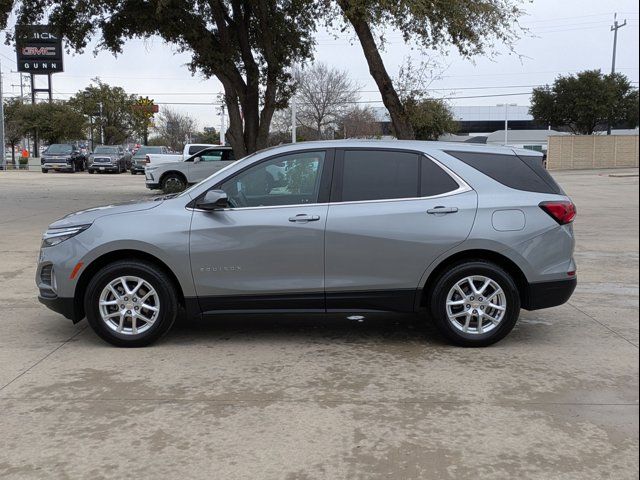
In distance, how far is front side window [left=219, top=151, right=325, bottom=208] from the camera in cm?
556

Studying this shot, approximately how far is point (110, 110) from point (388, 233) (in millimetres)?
70489

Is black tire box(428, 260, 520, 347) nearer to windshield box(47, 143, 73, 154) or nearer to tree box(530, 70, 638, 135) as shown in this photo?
tree box(530, 70, 638, 135)

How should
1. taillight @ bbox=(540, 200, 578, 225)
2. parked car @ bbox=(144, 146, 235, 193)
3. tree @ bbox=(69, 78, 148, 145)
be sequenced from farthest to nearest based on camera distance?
tree @ bbox=(69, 78, 148, 145), parked car @ bbox=(144, 146, 235, 193), taillight @ bbox=(540, 200, 578, 225)

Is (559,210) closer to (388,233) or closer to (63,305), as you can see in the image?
(388,233)

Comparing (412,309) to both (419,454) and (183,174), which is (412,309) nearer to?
(419,454)

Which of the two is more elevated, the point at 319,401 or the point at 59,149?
the point at 59,149

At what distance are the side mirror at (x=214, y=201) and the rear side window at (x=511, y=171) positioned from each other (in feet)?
6.75

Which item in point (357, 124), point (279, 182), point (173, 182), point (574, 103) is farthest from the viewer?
point (357, 124)

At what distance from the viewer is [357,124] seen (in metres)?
54.3

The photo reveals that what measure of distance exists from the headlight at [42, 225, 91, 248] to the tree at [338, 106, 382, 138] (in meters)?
48.3

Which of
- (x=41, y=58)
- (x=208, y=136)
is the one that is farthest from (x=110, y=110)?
(x=208, y=136)

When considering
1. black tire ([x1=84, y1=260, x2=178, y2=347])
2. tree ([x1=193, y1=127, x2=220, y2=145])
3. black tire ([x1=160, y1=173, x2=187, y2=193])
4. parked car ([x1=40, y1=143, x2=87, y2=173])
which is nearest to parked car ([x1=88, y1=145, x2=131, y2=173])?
parked car ([x1=40, y1=143, x2=87, y2=173])

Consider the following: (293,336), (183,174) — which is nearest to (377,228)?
(293,336)

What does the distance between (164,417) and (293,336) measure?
2.04 meters
